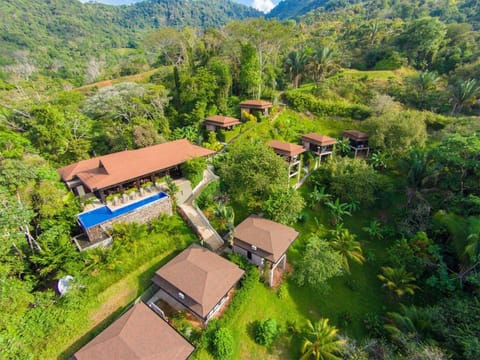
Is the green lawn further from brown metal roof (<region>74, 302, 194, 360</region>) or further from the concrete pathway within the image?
the concrete pathway

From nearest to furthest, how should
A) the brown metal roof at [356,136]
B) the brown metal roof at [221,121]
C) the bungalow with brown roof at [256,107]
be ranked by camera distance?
the brown metal roof at [356,136] < the brown metal roof at [221,121] < the bungalow with brown roof at [256,107]

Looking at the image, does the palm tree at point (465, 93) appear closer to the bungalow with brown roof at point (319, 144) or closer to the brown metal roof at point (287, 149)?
the bungalow with brown roof at point (319, 144)

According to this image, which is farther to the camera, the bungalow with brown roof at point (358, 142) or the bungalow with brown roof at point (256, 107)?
the bungalow with brown roof at point (256, 107)

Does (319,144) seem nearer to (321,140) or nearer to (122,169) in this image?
(321,140)

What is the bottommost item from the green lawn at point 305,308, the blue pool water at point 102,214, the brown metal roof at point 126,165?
the green lawn at point 305,308

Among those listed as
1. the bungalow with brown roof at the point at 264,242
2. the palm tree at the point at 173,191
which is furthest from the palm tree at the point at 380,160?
the palm tree at the point at 173,191
